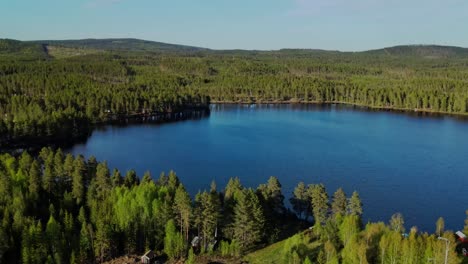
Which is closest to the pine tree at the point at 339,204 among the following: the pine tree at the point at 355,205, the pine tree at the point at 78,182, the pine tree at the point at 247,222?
the pine tree at the point at 355,205

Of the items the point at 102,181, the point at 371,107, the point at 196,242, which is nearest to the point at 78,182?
the point at 102,181

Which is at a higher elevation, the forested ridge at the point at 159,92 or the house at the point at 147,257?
the forested ridge at the point at 159,92

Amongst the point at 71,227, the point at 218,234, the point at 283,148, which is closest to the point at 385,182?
the point at 283,148

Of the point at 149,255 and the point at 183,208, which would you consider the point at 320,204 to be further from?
the point at 149,255

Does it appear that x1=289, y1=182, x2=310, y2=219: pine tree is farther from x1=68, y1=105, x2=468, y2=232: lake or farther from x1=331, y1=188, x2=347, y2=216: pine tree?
x1=68, y1=105, x2=468, y2=232: lake

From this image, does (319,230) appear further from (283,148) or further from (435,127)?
(435,127)

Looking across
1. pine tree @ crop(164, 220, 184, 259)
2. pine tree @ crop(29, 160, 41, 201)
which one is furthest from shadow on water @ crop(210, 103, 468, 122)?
pine tree @ crop(164, 220, 184, 259)

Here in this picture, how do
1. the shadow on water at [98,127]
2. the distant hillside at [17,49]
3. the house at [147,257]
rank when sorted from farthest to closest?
the distant hillside at [17,49] < the shadow on water at [98,127] < the house at [147,257]

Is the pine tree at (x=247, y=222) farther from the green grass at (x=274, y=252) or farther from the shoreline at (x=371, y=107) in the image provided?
the shoreline at (x=371, y=107)
